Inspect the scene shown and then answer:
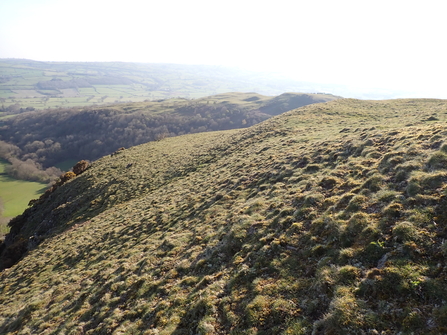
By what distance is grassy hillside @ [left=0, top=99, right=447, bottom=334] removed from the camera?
8.11 metres

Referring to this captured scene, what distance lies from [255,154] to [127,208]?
706 inches

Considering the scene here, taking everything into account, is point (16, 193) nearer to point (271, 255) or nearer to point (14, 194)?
point (14, 194)

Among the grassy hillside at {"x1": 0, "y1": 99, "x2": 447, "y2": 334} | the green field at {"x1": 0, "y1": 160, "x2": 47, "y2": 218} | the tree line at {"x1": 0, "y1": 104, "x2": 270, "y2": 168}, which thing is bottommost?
the green field at {"x1": 0, "y1": 160, "x2": 47, "y2": 218}

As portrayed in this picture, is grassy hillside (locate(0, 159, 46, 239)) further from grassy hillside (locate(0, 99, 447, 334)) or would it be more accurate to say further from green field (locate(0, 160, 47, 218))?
grassy hillside (locate(0, 99, 447, 334))

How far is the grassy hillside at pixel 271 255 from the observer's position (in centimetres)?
811

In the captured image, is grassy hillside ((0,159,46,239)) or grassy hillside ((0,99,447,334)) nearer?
grassy hillside ((0,99,447,334))

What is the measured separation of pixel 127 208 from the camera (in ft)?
97.7

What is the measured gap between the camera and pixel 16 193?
102 meters

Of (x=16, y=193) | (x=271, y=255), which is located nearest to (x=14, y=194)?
(x=16, y=193)

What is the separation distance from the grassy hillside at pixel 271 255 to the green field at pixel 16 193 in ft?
261

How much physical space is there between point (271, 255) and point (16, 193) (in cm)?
13034

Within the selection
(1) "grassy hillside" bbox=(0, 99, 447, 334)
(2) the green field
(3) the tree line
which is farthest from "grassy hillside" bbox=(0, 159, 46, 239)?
(1) "grassy hillside" bbox=(0, 99, 447, 334)

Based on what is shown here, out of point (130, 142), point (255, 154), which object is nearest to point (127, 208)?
point (255, 154)

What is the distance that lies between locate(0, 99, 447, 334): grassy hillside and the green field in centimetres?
7943
